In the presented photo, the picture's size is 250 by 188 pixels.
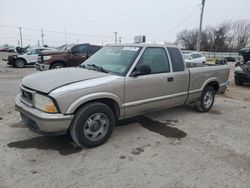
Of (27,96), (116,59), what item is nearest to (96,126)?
(27,96)

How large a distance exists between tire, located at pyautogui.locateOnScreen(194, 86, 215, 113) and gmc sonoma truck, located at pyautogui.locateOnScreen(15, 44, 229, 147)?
0.51 meters

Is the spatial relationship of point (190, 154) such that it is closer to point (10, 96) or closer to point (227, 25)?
point (10, 96)

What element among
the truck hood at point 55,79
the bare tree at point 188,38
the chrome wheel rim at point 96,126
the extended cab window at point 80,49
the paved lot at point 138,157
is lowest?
the paved lot at point 138,157

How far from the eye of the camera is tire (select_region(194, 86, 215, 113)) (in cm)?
598

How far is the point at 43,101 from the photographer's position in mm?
3432

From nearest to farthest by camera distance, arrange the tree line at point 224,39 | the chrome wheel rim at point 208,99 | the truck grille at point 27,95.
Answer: the truck grille at point 27,95 → the chrome wheel rim at point 208,99 → the tree line at point 224,39

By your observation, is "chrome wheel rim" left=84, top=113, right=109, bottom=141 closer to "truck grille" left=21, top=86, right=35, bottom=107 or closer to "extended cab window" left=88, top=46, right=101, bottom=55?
"truck grille" left=21, top=86, right=35, bottom=107

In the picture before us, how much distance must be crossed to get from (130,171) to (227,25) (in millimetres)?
83419

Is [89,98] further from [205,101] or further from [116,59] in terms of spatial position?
[205,101]

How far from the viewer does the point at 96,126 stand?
391 centimetres

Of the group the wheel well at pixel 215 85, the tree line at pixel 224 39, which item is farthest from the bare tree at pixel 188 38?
the wheel well at pixel 215 85

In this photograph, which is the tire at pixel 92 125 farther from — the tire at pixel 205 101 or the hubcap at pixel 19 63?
the hubcap at pixel 19 63

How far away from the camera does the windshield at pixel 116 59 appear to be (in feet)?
14.0

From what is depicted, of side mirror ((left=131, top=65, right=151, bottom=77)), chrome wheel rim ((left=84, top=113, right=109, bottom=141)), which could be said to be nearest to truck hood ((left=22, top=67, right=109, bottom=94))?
side mirror ((left=131, top=65, right=151, bottom=77))
